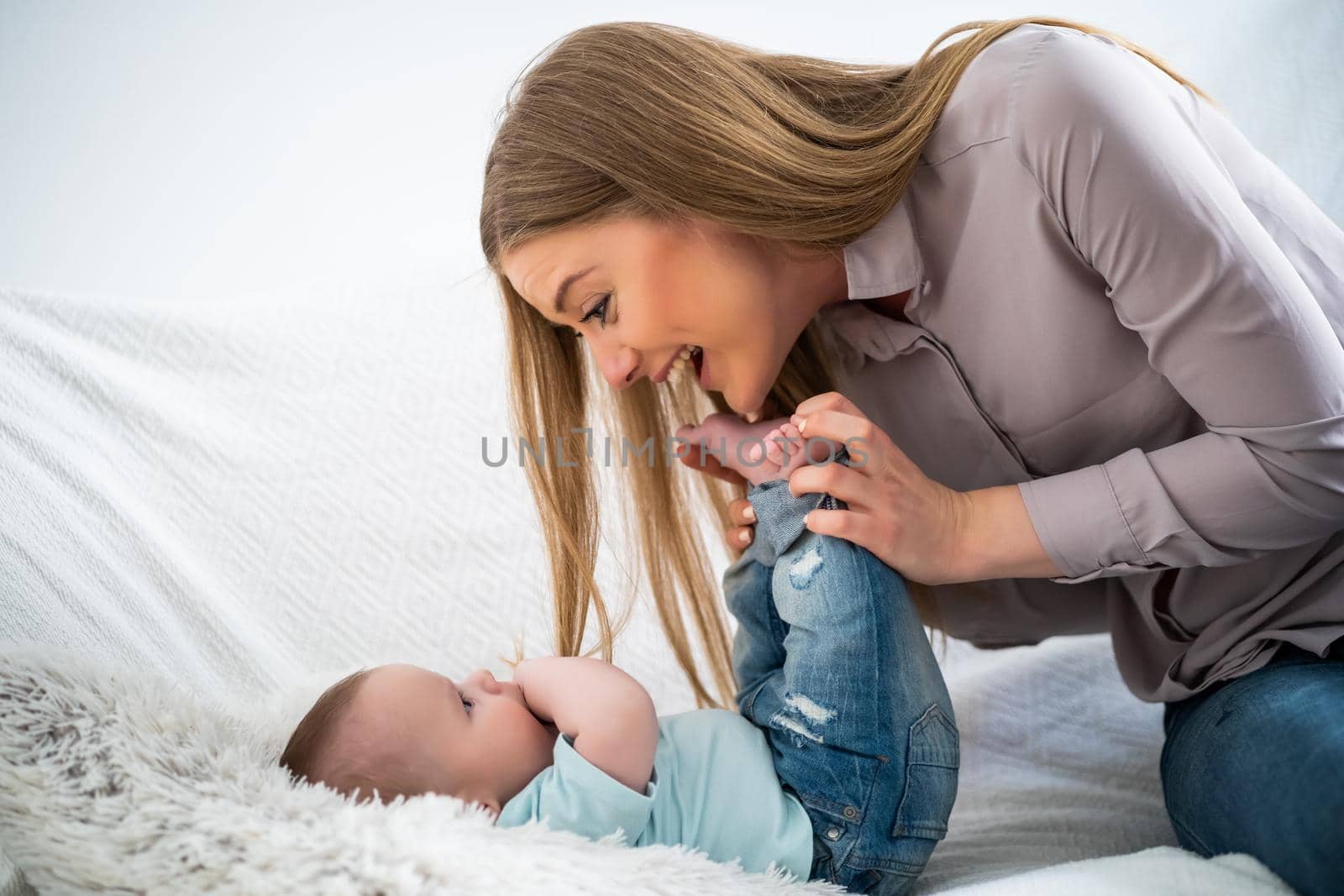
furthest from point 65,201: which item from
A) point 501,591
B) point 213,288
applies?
point 501,591

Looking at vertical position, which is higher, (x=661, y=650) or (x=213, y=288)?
(x=213, y=288)

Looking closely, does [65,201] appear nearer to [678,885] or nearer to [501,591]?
[501,591]

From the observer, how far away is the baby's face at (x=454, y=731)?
886 millimetres

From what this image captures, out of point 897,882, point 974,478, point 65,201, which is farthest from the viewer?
point 65,201

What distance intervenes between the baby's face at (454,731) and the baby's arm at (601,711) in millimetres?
36

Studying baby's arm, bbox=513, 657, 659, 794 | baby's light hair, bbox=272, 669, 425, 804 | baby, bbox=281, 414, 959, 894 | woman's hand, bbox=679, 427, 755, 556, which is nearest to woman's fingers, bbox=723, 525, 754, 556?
woman's hand, bbox=679, 427, 755, 556

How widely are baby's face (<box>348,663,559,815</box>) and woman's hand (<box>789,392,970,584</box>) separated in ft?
1.08

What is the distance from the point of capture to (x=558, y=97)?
3.41 feet

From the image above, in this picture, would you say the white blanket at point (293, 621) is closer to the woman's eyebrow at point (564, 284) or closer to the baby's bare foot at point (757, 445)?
the baby's bare foot at point (757, 445)

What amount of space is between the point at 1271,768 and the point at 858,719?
39 cm

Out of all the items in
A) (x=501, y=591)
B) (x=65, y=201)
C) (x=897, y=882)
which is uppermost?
(x=65, y=201)

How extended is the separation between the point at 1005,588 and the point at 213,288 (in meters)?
1.50

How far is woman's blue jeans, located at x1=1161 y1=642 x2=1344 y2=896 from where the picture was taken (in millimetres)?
877

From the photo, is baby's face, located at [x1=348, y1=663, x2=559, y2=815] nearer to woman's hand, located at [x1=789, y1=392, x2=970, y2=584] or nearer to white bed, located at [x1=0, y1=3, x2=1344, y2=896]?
white bed, located at [x1=0, y1=3, x2=1344, y2=896]
